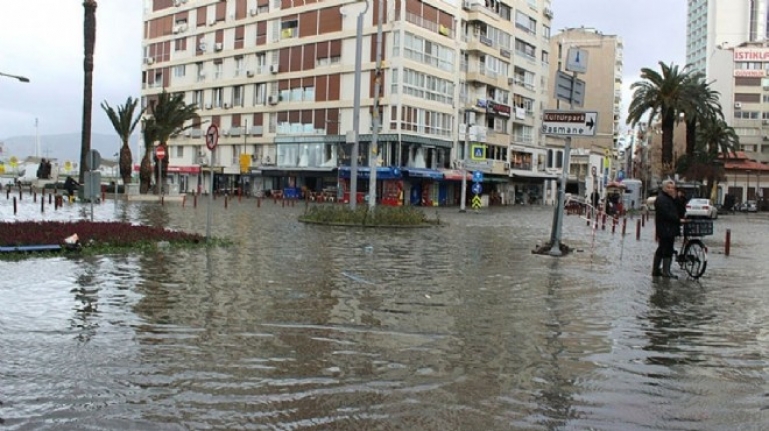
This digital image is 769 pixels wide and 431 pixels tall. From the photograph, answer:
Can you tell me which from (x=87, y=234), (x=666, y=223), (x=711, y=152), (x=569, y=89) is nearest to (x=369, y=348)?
(x=666, y=223)

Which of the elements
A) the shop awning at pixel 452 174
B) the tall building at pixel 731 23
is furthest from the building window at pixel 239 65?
the tall building at pixel 731 23

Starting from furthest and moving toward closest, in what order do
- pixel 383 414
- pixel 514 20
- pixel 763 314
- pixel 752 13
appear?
pixel 752 13 → pixel 514 20 → pixel 763 314 → pixel 383 414

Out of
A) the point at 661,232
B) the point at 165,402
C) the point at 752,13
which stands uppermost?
the point at 752,13

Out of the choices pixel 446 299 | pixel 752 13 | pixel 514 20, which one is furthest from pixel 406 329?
pixel 752 13

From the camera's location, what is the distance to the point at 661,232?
1321 cm

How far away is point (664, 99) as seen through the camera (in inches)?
2295

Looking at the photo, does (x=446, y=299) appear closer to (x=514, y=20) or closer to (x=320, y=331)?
(x=320, y=331)

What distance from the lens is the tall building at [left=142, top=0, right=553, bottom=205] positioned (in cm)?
6084

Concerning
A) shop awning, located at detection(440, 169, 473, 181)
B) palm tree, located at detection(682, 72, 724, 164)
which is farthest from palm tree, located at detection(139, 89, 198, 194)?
palm tree, located at detection(682, 72, 724, 164)

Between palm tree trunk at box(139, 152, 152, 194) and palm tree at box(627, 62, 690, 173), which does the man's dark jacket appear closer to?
palm tree trunk at box(139, 152, 152, 194)

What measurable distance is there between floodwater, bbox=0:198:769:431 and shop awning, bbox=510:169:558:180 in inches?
2490

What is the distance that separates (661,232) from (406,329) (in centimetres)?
694

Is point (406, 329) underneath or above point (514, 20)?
underneath

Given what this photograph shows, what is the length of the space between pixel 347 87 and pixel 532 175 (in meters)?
25.9
